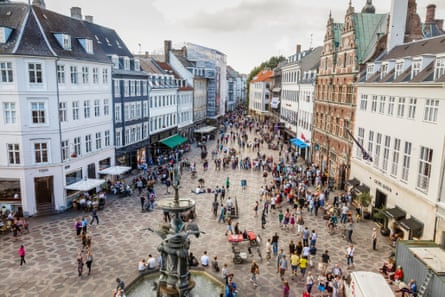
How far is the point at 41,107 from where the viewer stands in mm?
27312

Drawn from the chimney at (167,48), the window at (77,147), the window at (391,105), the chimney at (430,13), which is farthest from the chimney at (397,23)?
the chimney at (167,48)

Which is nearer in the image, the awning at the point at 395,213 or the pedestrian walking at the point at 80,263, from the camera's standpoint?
the pedestrian walking at the point at 80,263

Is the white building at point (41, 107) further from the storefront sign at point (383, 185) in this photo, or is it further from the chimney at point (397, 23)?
the chimney at point (397, 23)

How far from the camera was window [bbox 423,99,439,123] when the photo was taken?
69.7 ft

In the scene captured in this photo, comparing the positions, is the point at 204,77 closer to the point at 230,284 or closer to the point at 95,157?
the point at 95,157

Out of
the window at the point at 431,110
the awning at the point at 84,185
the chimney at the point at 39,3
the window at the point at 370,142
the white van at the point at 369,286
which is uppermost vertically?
the chimney at the point at 39,3

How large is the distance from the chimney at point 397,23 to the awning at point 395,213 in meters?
16.4

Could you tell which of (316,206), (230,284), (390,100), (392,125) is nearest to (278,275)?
(230,284)

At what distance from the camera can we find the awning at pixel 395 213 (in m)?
23.7

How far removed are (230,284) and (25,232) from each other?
51.4 feet

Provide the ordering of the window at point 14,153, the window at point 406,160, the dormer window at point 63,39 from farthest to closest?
1. the dormer window at point 63,39
2. the window at point 14,153
3. the window at point 406,160

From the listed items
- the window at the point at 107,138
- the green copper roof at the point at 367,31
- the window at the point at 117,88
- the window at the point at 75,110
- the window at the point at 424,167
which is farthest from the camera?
the window at the point at 117,88

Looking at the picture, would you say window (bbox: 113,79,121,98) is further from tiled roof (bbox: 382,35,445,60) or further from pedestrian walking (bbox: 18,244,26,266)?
tiled roof (bbox: 382,35,445,60)

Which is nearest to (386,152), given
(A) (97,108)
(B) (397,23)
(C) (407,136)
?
(C) (407,136)
